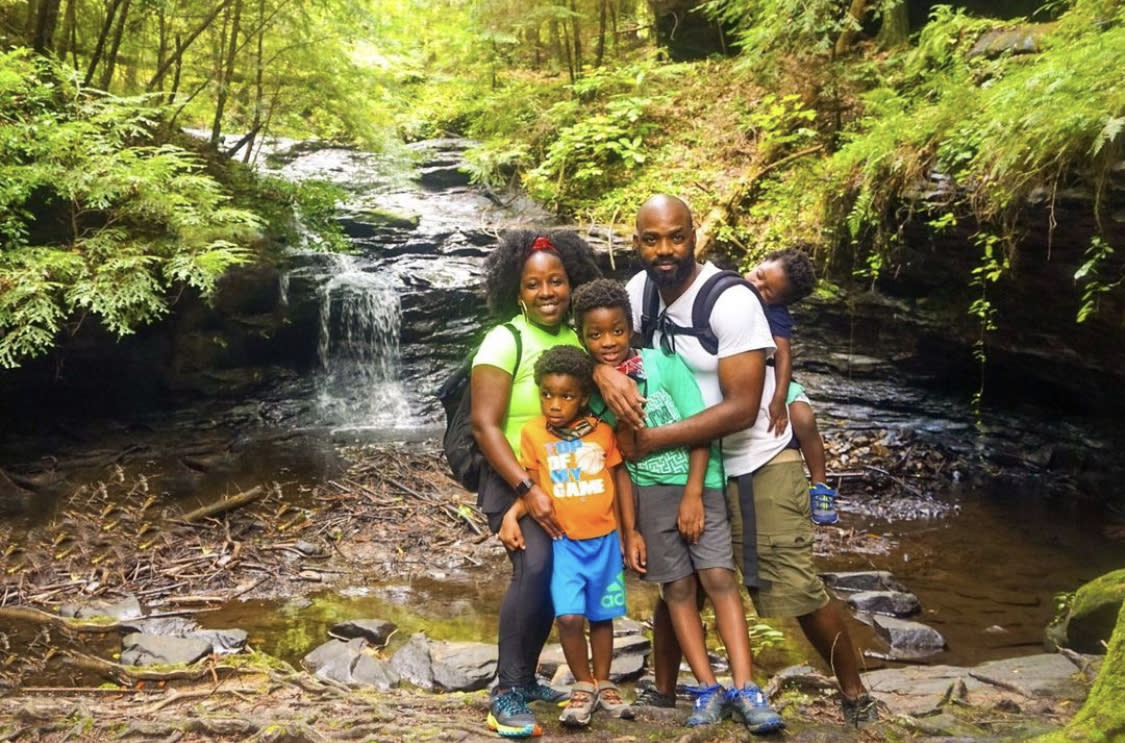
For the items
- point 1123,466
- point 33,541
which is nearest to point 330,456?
point 33,541

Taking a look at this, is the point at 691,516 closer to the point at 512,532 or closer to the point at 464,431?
the point at 512,532

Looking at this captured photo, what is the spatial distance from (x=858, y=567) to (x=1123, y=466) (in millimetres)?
4143

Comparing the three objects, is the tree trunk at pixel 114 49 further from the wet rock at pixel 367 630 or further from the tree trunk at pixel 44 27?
the wet rock at pixel 367 630

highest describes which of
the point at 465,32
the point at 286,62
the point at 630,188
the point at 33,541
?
the point at 465,32

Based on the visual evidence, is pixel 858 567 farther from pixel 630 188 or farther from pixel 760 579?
pixel 630 188

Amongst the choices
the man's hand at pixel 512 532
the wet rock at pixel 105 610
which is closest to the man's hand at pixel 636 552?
the man's hand at pixel 512 532

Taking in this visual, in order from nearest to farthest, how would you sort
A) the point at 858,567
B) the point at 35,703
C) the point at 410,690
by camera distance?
the point at 35,703
the point at 410,690
the point at 858,567

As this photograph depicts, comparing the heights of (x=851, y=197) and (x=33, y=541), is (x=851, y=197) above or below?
above

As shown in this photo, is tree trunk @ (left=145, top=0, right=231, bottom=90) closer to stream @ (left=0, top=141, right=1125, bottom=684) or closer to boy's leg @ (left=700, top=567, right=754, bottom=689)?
stream @ (left=0, top=141, right=1125, bottom=684)

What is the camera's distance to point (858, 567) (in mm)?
7164

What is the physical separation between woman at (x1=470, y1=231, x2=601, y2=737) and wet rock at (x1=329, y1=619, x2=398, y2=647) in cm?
273

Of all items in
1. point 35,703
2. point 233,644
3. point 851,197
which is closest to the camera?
point 35,703

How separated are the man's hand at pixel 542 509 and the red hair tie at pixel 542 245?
0.99m

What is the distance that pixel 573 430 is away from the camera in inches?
122
